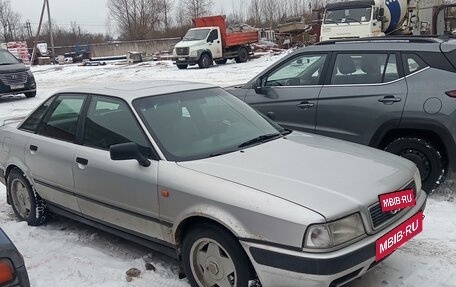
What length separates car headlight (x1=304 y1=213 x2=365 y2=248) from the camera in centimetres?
272

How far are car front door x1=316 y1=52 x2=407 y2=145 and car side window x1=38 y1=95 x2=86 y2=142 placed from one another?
284cm

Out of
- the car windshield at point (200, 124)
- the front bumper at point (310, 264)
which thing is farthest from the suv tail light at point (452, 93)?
the front bumper at point (310, 264)

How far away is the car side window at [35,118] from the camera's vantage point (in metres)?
4.90

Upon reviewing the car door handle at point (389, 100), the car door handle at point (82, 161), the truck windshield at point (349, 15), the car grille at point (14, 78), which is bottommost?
the car door handle at point (82, 161)

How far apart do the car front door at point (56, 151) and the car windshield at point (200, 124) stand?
34.6 inches

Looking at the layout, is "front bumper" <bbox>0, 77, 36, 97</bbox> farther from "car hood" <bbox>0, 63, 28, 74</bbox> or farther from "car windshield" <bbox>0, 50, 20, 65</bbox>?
"car windshield" <bbox>0, 50, 20, 65</bbox>

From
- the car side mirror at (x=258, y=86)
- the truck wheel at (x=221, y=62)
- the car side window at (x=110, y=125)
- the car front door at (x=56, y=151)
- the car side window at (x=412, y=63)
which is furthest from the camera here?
the truck wheel at (x=221, y=62)

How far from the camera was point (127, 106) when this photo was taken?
3934 millimetres

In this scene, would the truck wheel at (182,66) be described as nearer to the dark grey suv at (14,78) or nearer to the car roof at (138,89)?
the dark grey suv at (14,78)

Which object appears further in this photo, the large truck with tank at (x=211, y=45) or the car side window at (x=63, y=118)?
the large truck with tank at (x=211, y=45)

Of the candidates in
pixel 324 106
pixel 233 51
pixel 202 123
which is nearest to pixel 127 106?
pixel 202 123

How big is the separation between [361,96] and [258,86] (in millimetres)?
1422

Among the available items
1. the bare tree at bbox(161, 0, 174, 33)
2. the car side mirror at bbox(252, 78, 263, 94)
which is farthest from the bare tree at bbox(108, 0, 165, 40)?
the car side mirror at bbox(252, 78, 263, 94)

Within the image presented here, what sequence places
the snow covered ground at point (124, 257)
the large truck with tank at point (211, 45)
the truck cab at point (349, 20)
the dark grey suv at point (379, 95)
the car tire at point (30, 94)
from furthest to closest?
the large truck with tank at point (211, 45), the truck cab at point (349, 20), the car tire at point (30, 94), the dark grey suv at point (379, 95), the snow covered ground at point (124, 257)
